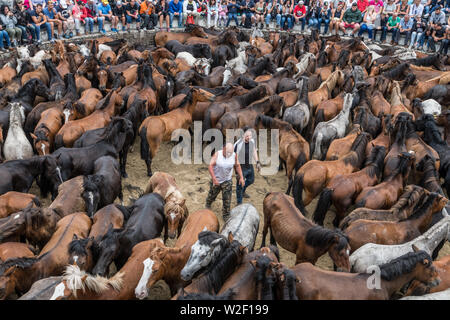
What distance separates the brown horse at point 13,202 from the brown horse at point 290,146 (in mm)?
4518

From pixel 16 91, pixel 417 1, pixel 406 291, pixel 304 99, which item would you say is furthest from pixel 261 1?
pixel 406 291

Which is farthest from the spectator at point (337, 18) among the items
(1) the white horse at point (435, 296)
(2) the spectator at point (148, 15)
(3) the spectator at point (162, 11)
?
(1) the white horse at point (435, 296)

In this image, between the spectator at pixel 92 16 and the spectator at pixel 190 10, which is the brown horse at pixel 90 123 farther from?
the spectator at pixel 190 10

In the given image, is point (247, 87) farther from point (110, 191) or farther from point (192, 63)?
point (110, 191)

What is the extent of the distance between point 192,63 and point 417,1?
1084 centimetres

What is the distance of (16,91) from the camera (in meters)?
9.23

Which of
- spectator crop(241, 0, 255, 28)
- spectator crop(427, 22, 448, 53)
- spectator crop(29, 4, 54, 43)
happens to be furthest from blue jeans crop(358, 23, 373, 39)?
spectator crop(29, 4, 54, 43)

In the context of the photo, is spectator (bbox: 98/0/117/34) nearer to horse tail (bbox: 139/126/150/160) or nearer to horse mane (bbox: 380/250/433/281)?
horse tail (bbox: 139/126/150/160)

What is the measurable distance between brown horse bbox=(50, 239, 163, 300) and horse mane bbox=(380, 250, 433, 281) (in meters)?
2.73

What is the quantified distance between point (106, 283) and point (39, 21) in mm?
12422

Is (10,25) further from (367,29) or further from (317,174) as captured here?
(367,29)

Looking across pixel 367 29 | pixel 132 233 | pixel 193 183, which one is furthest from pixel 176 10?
pixel 132 233

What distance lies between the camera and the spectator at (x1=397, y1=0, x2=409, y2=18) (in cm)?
1625
